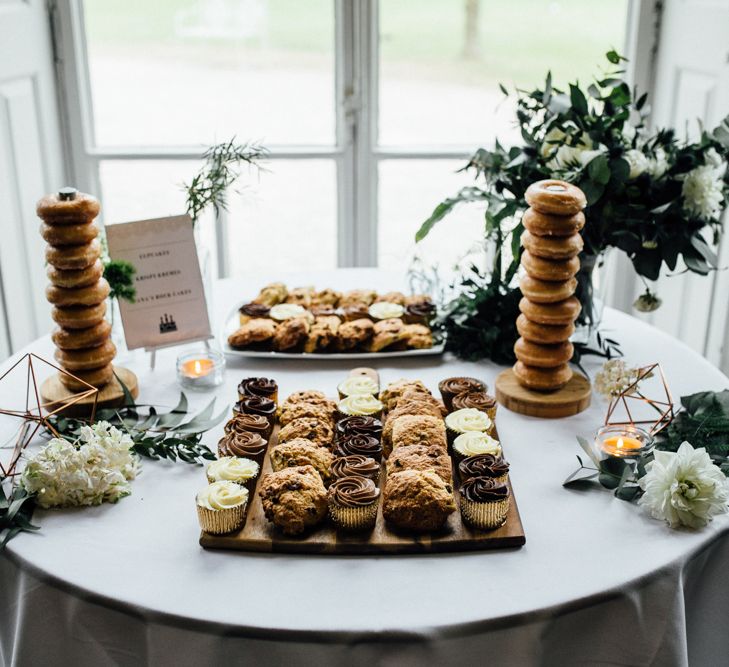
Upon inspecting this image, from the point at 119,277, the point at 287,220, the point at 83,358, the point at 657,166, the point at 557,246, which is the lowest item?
the point at 287,220

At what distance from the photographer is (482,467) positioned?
4.34 ft

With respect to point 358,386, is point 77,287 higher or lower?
higher

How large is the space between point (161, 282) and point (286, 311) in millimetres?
323

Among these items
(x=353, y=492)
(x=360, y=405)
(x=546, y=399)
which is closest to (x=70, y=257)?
(x=360, y=405)

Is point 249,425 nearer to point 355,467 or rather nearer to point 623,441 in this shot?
point 355,467

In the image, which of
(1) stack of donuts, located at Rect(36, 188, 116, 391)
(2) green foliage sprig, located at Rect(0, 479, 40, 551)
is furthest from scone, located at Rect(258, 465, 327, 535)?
(1) stack of donuts, located at Rect(36, 188, 116, 391)

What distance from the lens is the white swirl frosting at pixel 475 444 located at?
139 centimetres

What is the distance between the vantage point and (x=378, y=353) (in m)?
1.87

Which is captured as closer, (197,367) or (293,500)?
(293,500)

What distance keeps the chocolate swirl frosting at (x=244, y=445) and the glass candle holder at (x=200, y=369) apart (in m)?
0.35

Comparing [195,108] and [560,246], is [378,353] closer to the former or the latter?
[560,246]

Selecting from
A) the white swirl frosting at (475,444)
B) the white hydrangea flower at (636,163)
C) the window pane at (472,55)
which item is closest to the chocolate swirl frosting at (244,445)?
the white swirl frosting at (475,444)

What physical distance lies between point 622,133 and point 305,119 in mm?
1552

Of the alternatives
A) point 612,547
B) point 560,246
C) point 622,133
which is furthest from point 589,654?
point 622,133
